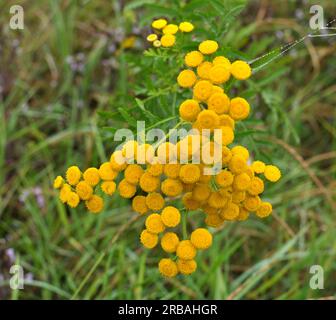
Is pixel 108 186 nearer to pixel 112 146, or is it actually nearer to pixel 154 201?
pixel 154 201

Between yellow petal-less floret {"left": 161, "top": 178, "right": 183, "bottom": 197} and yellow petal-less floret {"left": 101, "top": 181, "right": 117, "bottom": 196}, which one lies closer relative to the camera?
yellow petal-less floret {"left": 161, "top": 178, "right": 183, "bottom": 197}

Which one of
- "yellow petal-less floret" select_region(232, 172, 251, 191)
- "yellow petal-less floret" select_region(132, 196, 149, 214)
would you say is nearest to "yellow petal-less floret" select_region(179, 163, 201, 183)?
"yellow petal-less floret" select_region(232, 172, 251, 191)

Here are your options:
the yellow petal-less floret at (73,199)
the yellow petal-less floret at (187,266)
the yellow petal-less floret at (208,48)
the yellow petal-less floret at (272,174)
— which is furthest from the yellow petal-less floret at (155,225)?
the yellow petal-less floret at (208,48)

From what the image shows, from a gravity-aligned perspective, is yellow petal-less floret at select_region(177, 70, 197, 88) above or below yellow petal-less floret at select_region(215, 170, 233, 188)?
above

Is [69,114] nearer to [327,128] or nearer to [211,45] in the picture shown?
[327,128]

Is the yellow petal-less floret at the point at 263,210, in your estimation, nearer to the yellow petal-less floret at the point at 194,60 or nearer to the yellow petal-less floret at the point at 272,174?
the yellow petal-less floret at the point at 272,174

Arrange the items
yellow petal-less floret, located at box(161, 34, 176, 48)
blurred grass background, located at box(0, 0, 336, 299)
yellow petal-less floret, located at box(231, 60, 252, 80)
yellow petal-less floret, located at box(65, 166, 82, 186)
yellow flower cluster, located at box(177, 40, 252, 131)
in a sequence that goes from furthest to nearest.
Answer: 1. blurred grass background, located at box(0, 0, 336, 299)
2. yellow petal-less floret, located at box(161, 34, 176, 48)
3. yellow petal-less floret, located at box(65, 166, 82, 186)
4. yellow petal-less floret, located at box(231, 60, 252, 80)
5. yellow flower cluster, located at box(177, 40, 252, 131)

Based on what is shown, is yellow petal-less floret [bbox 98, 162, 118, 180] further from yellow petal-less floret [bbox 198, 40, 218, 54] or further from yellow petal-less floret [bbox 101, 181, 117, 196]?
yellow petal-less floret [bbox 198, 40, 218, 54]
